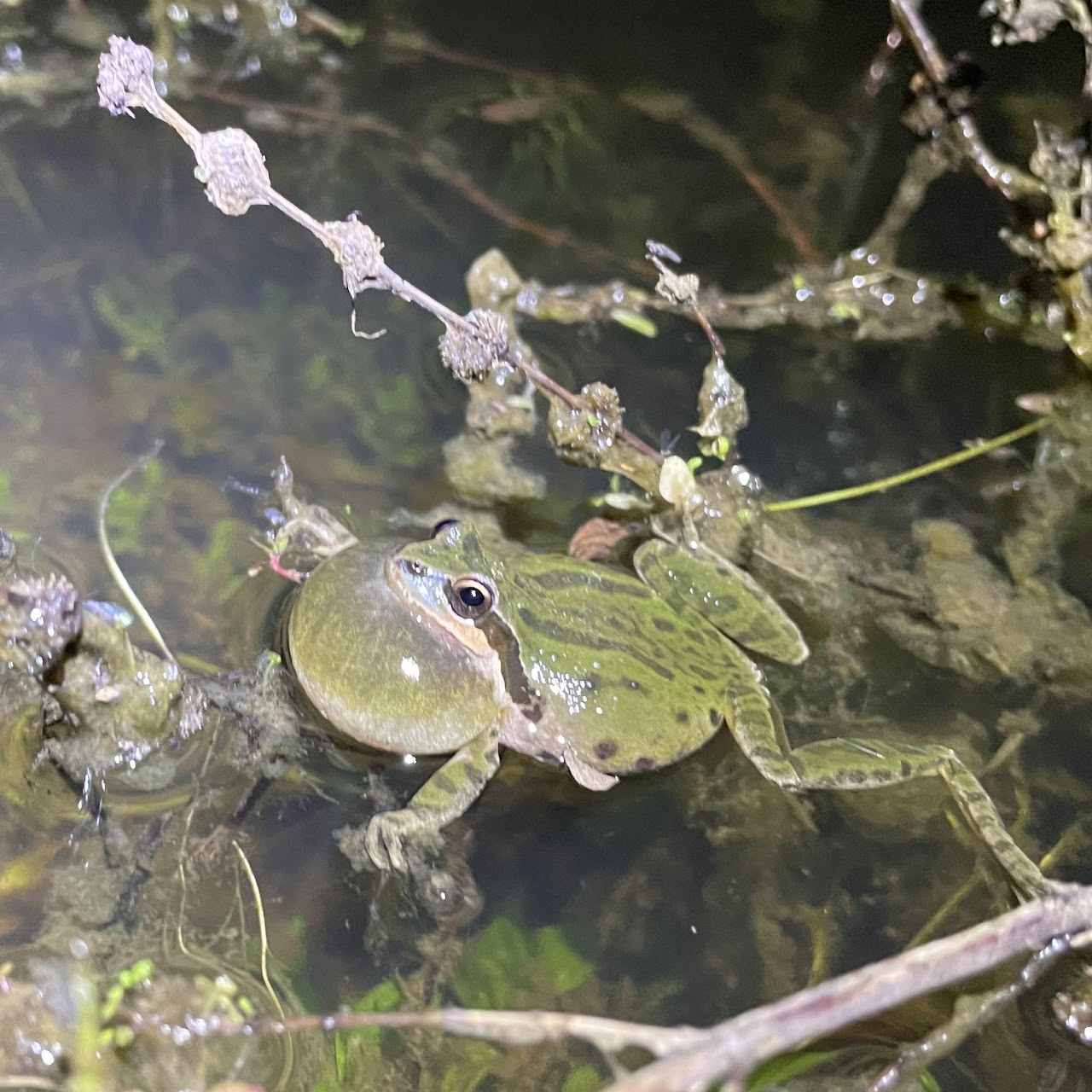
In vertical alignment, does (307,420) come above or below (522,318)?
below

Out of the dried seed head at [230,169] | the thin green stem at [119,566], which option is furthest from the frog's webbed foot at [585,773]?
the dried seed head at [230,169]

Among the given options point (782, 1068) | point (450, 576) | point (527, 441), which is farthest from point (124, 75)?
point (782, 1068)

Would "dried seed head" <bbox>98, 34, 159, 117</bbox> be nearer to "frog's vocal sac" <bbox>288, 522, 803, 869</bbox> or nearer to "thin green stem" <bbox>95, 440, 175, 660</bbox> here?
"frog's vocal sac" <bbox>288, 522, 803, 869</bbox>

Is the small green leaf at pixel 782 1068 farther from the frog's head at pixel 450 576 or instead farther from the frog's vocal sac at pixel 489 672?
the frog's head at pixel 450 576

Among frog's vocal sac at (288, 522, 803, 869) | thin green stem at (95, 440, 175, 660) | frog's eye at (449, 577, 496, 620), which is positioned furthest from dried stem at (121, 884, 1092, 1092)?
thin green stem at (95, 440, 175, 660)

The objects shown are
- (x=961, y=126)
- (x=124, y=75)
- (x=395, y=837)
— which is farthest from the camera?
(x=961, y=126)

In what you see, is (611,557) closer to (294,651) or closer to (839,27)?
(294,651)

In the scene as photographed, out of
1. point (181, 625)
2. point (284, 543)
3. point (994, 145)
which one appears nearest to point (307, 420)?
point (284, 543)

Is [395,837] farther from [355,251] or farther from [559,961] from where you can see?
[355,251]
